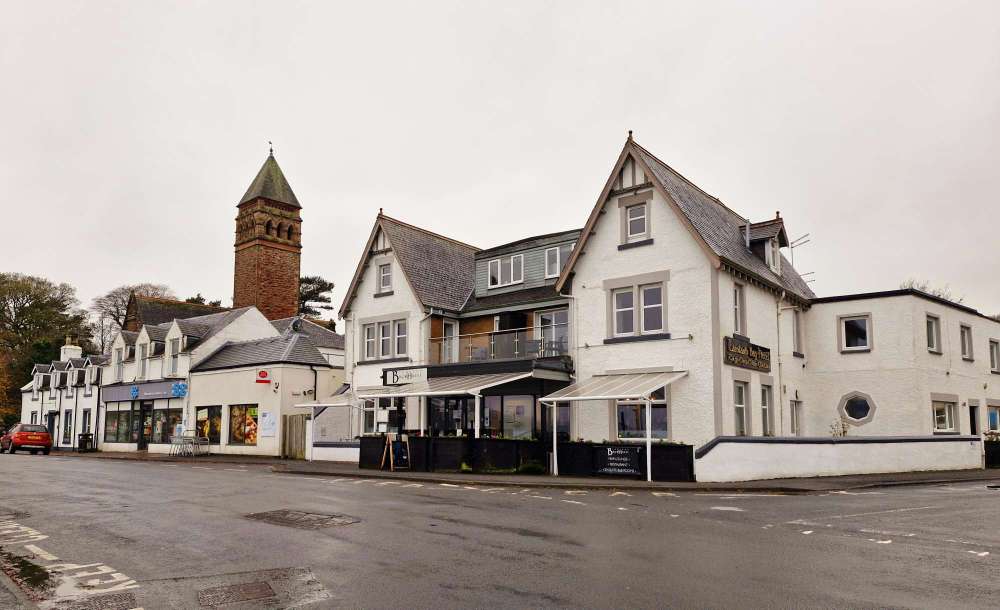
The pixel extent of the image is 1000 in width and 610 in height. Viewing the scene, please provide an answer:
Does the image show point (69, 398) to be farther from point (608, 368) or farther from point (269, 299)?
point (608, 368)

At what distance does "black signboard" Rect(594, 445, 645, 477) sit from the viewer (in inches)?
876

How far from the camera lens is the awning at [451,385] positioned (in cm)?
2588

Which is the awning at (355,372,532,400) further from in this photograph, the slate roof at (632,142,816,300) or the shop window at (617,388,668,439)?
the slate roof at (632,142,816,300)

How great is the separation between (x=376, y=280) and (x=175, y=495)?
19041 millimetres

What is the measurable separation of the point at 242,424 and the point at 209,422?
3.29 m

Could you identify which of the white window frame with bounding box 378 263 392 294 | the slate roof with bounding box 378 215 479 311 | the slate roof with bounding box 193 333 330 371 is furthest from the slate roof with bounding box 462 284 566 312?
the slate roof with bounding box 193 333 330 371

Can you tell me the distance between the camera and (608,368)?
2645 centimetres

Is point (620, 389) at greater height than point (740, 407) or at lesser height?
greater

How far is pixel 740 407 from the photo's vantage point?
2530cm

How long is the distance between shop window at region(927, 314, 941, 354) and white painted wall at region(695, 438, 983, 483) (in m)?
3.84

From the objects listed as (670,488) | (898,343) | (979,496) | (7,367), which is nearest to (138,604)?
(670,488)

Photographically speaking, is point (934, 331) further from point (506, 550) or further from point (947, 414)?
point (506, 550)

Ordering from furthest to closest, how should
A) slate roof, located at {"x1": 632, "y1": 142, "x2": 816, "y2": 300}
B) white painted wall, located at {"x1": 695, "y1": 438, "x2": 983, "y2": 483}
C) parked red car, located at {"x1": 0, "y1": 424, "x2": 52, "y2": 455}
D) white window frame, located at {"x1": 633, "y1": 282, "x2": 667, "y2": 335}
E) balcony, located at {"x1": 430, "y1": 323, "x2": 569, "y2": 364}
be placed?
1. parked red car, located at {"x1": 0, "y1": 424, "x2": 52, "y2": 455}
2. balcony, located at {"x1": 430, "y1": 323, "x2": 569, "y2": 364}
3. slate roof, located at {"x1": 632, "y1": 142, "x2": 816, "y2": 300}
4. white window frame, located at {"x1": 633, "y1": 282, "x2": 667, "y2": 335}
5. white painted wall, located at {"x1": 695, "y1": 438, "x2": 983, "y2": 483}

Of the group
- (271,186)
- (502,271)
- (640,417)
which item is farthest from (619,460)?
(271,186)
